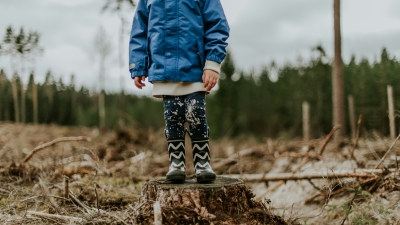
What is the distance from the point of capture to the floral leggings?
3.29 metres

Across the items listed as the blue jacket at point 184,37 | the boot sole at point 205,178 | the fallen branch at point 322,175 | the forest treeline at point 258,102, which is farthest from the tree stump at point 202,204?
the forest treeline at point 258,102

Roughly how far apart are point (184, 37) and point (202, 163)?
99cm

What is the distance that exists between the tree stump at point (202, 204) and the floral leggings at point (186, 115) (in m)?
0.40

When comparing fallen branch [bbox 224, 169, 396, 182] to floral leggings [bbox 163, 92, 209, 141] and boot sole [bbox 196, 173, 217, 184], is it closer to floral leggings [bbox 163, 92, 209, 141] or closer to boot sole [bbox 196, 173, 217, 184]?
boot sole [bbox 196, 173, 217, 184]

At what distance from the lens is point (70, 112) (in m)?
40.8

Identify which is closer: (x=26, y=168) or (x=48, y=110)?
(x=26, y=168)

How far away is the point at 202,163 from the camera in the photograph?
132 inches

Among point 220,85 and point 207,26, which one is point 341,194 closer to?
point 207,26

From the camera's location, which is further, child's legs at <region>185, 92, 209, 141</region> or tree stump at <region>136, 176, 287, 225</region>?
child's legs at <region>185, 92, 209, 141</region>

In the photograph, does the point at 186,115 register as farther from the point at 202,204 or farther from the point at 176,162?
the point at 202,204

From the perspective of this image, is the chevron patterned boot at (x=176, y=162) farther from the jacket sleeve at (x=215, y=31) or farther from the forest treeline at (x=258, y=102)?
the forest treeline at (x=258, y=102)

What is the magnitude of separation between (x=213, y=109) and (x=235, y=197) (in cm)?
3070

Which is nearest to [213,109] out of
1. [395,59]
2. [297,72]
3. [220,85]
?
[220,85]

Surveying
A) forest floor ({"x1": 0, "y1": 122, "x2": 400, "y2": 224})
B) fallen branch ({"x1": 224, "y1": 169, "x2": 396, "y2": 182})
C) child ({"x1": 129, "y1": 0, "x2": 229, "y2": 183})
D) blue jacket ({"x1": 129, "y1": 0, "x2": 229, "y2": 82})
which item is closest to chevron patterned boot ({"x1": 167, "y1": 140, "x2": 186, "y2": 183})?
child ({"x1": 129, "y1": 0, "x2": 229, "y2": 183})
